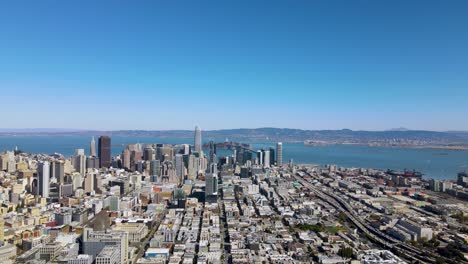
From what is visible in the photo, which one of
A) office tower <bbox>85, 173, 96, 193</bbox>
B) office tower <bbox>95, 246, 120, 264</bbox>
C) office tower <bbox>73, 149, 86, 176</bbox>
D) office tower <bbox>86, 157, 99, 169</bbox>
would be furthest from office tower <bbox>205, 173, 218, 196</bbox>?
office tower <bbox>86, 157, 99, 169</bbox>

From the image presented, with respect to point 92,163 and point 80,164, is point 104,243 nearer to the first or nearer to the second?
point 80,164

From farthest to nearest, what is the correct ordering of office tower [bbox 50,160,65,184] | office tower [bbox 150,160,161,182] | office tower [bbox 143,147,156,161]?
office tower [bbox 143,147,156,161], office tower [bbox 150,160,161,182], office tower [bbox 50,160,65,184]

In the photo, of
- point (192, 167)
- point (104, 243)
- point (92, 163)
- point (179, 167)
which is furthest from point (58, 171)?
point (104, 243)

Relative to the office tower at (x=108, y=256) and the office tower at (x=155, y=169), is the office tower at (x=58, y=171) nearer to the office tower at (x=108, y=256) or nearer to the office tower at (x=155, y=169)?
the office tower at (x=155, y=169)

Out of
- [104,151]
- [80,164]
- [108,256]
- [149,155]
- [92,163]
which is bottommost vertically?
[108,256]

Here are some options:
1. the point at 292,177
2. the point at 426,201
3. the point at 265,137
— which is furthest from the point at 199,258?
the point at 265,137

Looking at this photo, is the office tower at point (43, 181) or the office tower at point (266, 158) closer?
the office tower at point (43, 181)

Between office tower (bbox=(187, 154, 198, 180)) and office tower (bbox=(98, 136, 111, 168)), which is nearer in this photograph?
office tower (bbox=(187, 154, 198, 180))

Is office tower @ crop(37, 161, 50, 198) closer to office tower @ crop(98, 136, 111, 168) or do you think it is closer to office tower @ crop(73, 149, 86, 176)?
office tower @ crop(73, 149, 86, 176)

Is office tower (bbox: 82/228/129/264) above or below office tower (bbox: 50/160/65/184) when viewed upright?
below

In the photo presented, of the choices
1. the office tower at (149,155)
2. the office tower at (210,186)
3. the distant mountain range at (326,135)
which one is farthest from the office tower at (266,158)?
the distant mountain range at (326,135)

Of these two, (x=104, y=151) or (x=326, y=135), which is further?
(x=326, y=135)

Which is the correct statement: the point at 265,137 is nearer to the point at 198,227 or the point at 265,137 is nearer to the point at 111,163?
the point at 111,163

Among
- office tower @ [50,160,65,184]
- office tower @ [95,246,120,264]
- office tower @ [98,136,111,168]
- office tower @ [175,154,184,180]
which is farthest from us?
office tower @ [98,136,111,168]
